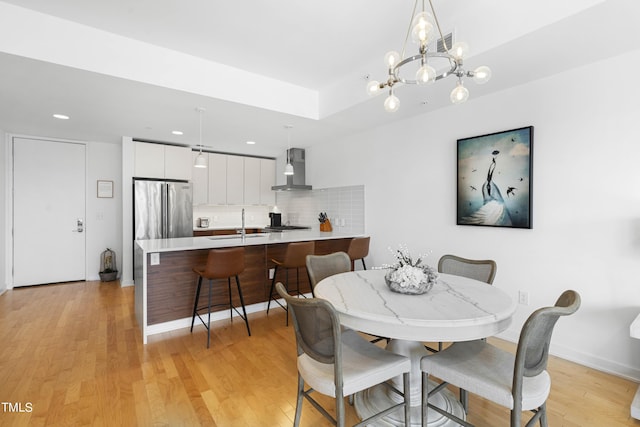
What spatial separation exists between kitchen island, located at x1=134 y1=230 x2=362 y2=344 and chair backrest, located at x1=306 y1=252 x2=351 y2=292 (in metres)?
1.16

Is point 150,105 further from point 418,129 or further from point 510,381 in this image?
point 510,381

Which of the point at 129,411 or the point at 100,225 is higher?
the point at 100,225

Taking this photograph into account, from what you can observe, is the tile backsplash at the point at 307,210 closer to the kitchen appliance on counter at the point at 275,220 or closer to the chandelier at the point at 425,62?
the kitchen appliance on counter at the point at 275,220

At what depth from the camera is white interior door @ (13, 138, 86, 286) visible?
4781 millimetres

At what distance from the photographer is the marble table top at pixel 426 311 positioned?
1411mm

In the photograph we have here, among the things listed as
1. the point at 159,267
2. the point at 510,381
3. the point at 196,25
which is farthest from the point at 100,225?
the point at 510,381

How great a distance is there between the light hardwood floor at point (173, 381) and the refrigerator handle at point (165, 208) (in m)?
1.80

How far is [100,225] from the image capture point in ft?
17.5

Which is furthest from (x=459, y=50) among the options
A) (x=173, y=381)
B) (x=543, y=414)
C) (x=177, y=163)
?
(x=177, y=163)

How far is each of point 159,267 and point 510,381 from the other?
3.00 m

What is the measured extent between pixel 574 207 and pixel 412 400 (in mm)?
2033

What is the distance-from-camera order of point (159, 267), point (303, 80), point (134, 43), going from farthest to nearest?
point (303, 80) < point (159, 267) < point (134, 43)

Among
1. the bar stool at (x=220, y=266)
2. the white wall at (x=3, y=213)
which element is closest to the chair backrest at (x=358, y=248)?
the bar stool at (x=220, y=266)

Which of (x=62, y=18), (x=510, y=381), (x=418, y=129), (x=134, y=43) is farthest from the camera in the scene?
(x=418, y=129)
